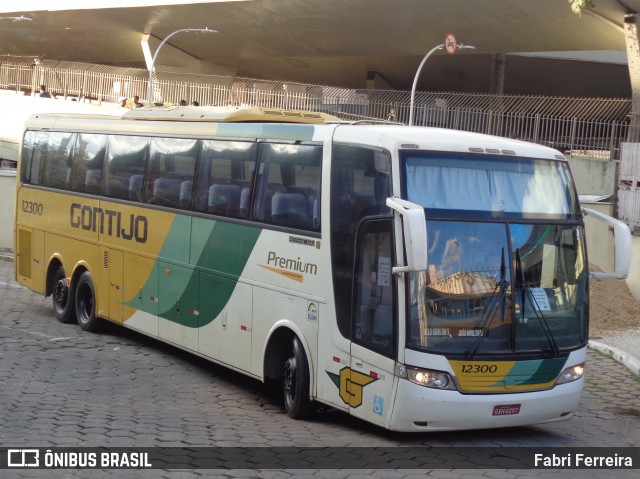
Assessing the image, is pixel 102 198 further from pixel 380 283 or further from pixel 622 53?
pixel 622 53

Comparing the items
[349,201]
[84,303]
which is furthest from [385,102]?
[349,201]

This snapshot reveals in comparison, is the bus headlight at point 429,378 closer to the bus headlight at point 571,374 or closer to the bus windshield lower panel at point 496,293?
the bus windshield lower panel at point 496,293

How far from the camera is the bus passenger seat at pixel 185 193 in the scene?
13.4m

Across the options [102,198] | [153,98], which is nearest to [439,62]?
[153,98]

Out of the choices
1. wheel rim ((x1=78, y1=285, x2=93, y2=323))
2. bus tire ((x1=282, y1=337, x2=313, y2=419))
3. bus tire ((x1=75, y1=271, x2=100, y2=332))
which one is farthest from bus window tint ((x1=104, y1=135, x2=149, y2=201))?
bus tire ((x1=282, y1=337, x2=313, y2=419))

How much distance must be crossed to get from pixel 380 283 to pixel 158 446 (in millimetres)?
2440

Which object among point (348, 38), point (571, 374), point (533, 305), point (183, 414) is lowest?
point (183, 414)

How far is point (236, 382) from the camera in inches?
511

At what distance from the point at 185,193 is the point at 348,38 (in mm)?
38707

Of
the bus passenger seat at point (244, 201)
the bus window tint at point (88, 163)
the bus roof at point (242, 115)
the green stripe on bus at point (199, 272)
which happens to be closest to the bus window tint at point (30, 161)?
the bus window tint at point (88, 163)

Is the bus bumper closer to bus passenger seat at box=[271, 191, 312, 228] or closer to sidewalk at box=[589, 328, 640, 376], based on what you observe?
bus passenger seat at box=[271, 191, 312, 228]

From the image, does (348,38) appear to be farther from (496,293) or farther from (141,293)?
(496,293)

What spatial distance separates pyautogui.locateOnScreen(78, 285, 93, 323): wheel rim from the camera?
54.0ft

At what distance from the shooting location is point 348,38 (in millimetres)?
50969
